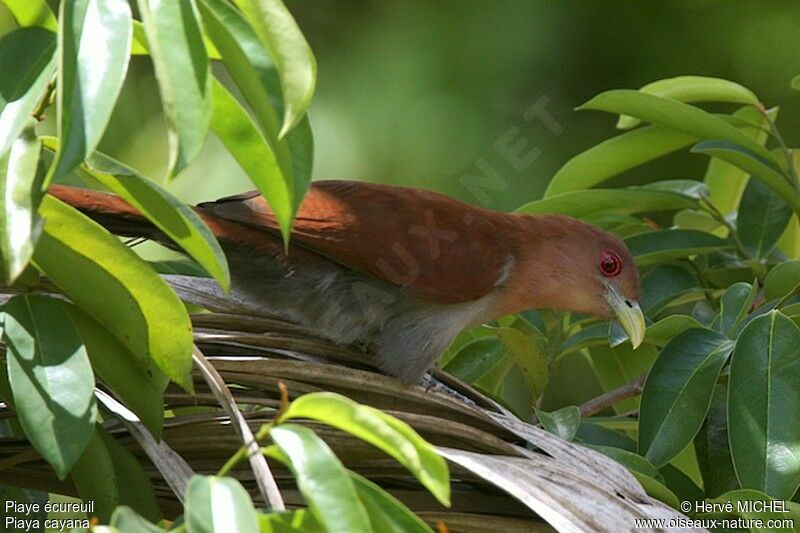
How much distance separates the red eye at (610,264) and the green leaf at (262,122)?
7.12 feet

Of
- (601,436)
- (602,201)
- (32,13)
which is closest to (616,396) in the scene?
(601,436)

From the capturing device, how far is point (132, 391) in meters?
1.86

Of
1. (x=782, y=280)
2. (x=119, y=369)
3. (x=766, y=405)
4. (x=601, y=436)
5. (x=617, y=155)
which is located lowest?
(x=601, y=436)

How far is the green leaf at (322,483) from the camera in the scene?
120 centimetres

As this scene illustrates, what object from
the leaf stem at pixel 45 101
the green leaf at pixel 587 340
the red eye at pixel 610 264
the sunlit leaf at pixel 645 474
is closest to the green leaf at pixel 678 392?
the sunlit leaf at pixel 645 474

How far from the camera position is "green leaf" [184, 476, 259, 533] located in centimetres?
118

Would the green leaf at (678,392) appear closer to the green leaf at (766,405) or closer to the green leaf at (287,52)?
the green leaf at (766,405)

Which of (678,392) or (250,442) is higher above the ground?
(250,442)

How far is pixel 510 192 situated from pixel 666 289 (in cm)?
207

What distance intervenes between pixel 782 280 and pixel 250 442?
172cm

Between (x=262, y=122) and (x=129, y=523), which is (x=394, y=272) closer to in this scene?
(x=262, y=122)

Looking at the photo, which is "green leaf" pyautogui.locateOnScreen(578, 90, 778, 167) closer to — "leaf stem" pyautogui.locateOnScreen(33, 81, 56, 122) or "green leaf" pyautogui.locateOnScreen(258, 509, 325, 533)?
"leaf stem" pyautogui.locateOnScreen(33, 81, 56, 122)

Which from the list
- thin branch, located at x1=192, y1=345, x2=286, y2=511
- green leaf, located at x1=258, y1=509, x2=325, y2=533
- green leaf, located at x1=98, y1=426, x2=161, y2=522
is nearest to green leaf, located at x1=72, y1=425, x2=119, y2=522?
green leaf, located at x1=98, y1=426, x2=161, y2=522

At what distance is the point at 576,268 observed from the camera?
3.72 m
